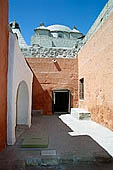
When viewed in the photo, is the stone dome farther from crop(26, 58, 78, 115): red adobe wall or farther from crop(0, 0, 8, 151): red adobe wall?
crop(0, 0, 8, 151): red adobe wall

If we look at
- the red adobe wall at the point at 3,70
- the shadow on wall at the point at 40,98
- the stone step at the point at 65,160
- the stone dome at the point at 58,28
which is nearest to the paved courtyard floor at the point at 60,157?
the stone step at the point at 65,160

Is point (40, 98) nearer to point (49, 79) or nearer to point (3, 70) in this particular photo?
point (49, 79)

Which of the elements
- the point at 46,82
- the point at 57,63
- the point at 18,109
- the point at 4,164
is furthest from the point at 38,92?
the point at 4,164

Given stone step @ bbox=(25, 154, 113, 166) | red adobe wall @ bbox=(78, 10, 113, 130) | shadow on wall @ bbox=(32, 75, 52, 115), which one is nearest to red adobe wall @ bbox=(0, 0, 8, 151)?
stone step @ bbox=(25, 154, 113, 166)

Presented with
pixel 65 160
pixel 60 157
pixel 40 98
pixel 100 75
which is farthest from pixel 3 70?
pixel 40 98

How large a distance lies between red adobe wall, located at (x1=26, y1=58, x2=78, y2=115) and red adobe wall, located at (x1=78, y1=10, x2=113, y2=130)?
1627 millimetres

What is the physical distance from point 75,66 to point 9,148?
8129mm

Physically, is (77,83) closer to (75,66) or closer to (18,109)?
(75,66)

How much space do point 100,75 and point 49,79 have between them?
4.44 metres

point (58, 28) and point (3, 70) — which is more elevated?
point (58, 28)

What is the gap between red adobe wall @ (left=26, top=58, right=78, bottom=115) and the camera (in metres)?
10.9

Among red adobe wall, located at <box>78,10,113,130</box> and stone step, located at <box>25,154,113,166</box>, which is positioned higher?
red adobe wall, located at <box>78,10,113,130</box>

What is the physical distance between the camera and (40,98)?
35.6 ft

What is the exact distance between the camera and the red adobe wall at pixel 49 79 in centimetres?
1087
